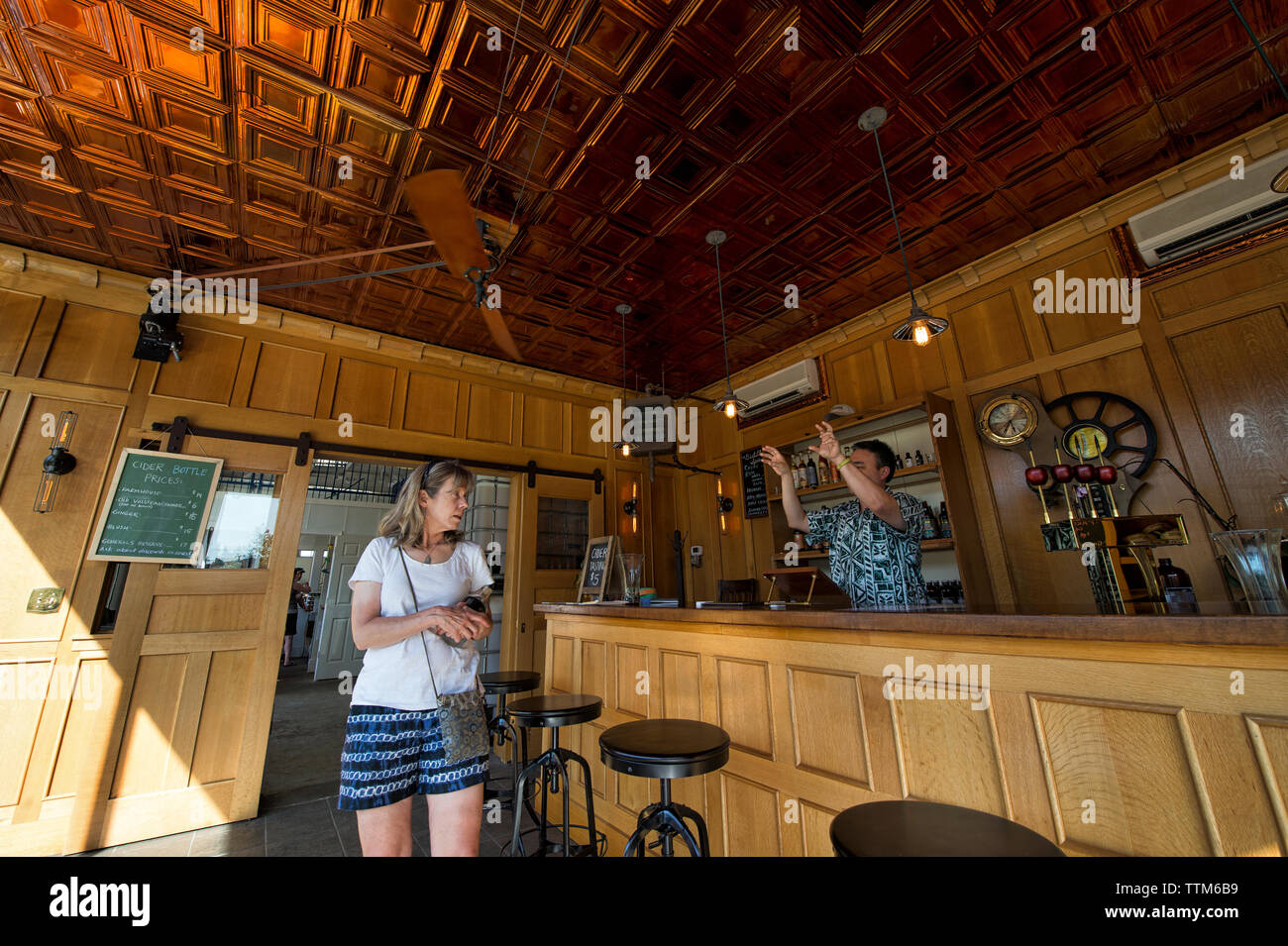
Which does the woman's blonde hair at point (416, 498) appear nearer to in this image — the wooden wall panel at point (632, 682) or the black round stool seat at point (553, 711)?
the black round stool seat at point (553, 711)

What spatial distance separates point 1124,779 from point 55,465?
18.1 feet

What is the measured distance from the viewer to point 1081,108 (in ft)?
8.94

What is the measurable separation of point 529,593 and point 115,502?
308 cm

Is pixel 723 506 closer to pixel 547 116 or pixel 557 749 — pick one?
pixel 557 749

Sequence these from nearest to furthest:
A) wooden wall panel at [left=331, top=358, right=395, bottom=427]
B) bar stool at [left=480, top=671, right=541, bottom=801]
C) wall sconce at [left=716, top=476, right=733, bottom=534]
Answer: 1. bar stool at [left=480, top=671, right=541, bottom=801]
2. wooden wall panel at [left=331, top=358, right=395, bottom=427]
3. wall sconce at [left=716, top=476, right=733, bottom=534]

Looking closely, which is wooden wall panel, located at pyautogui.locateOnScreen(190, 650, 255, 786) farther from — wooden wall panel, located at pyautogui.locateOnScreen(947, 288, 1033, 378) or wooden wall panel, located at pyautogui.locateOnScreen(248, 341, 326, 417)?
wooden wall panel, located at pyautogui.locateOnScreen(947, 288, 1033, 378)

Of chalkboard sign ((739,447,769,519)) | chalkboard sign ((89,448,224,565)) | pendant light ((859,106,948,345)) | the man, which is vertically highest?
pendant light ((859,106,948,345))

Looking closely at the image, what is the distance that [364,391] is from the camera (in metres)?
4.46

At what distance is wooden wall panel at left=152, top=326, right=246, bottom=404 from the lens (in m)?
3.74

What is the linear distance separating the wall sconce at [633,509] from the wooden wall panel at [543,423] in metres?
1.00

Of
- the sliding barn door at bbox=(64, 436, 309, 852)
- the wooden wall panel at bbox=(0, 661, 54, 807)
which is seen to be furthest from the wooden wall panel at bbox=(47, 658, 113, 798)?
A: the wooden wall panel at bbox=(0, 661, 54, 807)

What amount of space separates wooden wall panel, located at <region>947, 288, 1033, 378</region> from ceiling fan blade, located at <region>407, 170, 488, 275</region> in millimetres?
3658

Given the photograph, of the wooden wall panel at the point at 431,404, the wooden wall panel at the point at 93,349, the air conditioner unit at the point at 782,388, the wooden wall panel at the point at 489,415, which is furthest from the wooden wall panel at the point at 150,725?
the air conditioner unit at the point at 782,388
